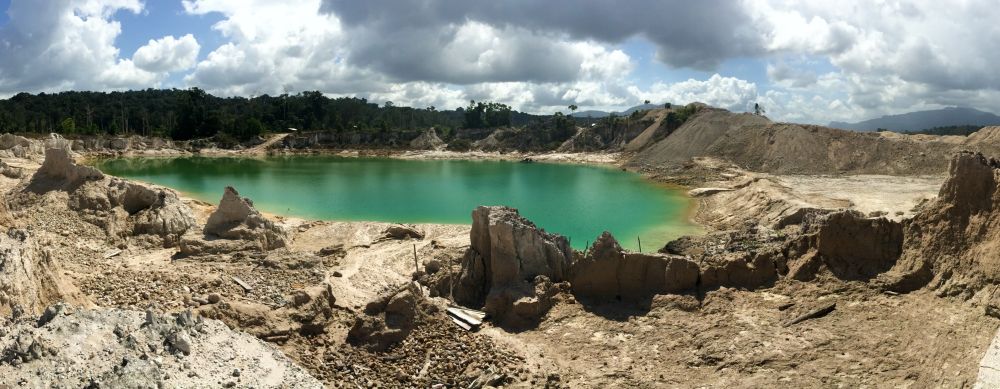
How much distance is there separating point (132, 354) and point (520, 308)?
852cm

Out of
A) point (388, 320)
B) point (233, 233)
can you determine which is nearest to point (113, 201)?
point (233, 233)

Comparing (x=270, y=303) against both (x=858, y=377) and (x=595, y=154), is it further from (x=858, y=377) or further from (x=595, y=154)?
(x=595, y=154)

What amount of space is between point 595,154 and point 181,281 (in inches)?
3454

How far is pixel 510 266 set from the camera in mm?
16812

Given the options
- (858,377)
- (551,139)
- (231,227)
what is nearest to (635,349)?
(858,377)

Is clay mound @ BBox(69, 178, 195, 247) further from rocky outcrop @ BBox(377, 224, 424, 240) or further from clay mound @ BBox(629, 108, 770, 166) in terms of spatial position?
clay mound @ BBox(629, 108, 770, 166)

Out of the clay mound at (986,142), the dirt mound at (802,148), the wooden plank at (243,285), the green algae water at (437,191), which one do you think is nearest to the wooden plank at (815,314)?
the wooden plank at (243,285)

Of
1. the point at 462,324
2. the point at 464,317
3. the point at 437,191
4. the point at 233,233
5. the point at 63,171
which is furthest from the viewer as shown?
the point at 437,191

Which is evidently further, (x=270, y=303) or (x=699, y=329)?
(x=270, y=303)

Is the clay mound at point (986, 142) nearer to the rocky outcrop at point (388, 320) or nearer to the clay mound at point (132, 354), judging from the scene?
the rocky outcrop at point (388, 320)

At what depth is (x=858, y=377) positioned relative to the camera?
11938 millimetres

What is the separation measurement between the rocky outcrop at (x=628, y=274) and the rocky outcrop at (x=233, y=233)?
36.2ft

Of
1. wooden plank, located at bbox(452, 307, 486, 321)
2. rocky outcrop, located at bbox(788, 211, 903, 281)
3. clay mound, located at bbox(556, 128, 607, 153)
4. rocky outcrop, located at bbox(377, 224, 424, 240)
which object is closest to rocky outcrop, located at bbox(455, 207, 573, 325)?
wooden plank, located at bbox(452, 307, 486, 321)

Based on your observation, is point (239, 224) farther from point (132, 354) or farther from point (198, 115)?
point (198, 115)
